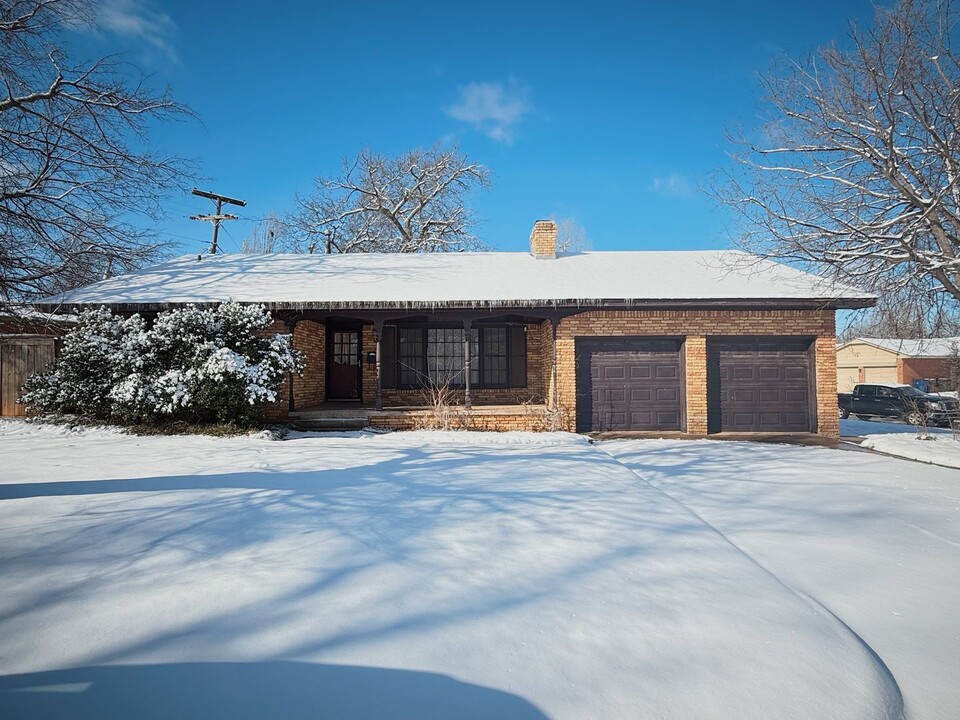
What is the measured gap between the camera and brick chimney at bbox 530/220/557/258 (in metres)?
14.8

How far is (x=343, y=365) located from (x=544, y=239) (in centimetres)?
735

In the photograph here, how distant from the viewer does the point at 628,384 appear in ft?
Answer: 37.5

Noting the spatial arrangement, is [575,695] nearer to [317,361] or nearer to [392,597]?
[392,597]

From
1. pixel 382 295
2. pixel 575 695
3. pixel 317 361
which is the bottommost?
pixel 575 695

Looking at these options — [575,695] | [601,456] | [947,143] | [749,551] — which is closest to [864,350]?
[947,143]

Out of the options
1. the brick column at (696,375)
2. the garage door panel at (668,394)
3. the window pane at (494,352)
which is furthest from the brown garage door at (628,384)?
the window pane at (494,352)

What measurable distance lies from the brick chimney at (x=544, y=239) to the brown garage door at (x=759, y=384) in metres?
5.75

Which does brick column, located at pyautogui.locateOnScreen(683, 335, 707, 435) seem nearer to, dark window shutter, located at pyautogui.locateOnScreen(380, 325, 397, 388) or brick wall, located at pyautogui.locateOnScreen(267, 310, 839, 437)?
brick wall, located at pyautogui.locateOnScreen(267, 310, 839, 437)

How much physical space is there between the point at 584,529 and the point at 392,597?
1932 millimetres

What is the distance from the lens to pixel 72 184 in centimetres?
897

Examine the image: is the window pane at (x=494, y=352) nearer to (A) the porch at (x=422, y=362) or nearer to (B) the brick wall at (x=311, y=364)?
(A) the porch at (x=422, y=362)

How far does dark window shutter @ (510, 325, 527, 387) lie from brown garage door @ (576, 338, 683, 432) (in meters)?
2.53

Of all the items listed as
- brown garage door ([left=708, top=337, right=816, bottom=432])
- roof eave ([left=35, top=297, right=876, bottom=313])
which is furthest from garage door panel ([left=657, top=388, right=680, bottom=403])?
roof eave ([left=35, top=297, right=876, bottom=313])

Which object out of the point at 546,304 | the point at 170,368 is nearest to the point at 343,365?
the point at 170,368
